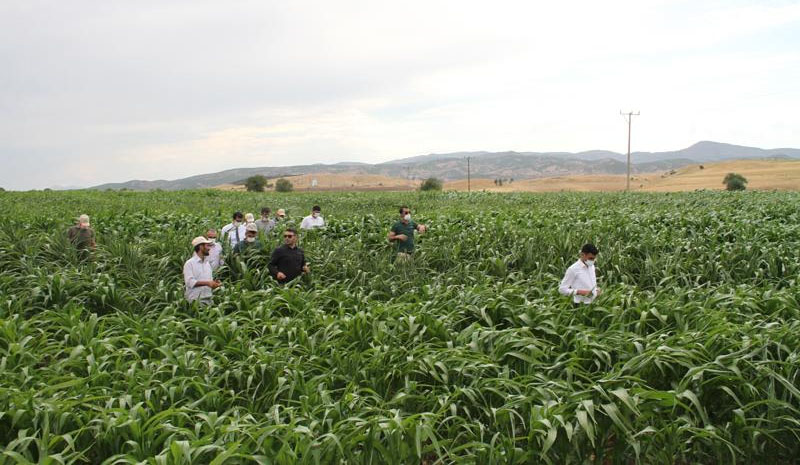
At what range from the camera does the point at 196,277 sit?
23.4ft

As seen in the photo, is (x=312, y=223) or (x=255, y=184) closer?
(x=312, y=223)

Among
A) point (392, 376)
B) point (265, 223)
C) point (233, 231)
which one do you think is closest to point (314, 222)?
point (265, 223)

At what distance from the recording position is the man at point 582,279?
6.46m

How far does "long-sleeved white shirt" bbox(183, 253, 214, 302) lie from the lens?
7.07 metres

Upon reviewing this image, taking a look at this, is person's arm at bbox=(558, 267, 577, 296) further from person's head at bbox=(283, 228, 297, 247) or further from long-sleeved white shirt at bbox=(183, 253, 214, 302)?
long-sleeved white shirt at bbox=(183, 253, 214, 302)

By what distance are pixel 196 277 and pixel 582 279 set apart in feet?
15.2

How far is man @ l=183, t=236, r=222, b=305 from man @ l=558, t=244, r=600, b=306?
4.21 meters

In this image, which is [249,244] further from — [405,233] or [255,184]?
[255,184]

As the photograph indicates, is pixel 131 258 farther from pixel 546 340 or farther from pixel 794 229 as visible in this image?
pixel 794 229

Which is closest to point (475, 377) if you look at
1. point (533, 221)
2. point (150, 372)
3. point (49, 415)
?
point (150, 372)

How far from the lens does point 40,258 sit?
373 inches

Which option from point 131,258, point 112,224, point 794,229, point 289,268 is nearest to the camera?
point 289,268

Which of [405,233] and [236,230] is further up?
[236,230]

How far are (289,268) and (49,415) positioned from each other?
4.46m
